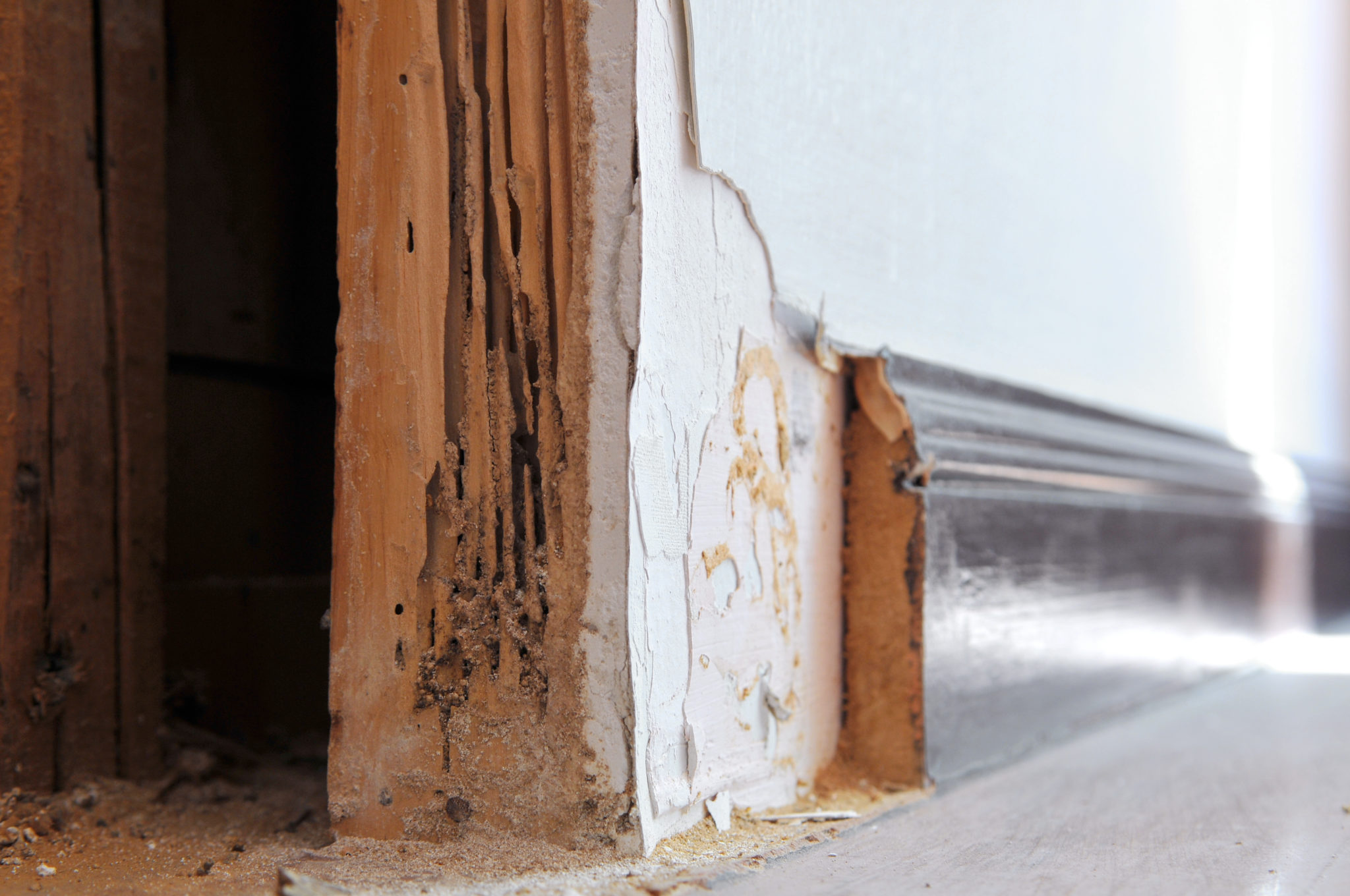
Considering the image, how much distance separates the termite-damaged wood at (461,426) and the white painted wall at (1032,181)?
6.1 inches

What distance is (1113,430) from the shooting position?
1.41 metres

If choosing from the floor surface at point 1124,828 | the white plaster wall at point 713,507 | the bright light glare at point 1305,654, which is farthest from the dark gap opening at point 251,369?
the bright light glare at point 1305,654

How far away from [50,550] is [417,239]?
1.49 feet

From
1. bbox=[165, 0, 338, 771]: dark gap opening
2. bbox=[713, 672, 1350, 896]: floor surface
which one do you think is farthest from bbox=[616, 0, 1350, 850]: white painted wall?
bbox=[165, 0, 338, 771]: dark gap opening

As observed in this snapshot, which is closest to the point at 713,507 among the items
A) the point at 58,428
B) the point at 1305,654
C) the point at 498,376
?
the point at 498,376

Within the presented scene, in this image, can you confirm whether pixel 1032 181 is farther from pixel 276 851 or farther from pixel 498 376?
pixel 276 851

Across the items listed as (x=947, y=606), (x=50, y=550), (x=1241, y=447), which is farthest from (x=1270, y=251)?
(x=50, y=550)

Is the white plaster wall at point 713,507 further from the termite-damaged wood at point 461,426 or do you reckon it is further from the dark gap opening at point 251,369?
the dark gap opening at point 251,369

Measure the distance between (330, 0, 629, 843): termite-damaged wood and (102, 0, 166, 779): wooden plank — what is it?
0.32 metres

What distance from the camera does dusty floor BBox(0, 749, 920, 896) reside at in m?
0.62

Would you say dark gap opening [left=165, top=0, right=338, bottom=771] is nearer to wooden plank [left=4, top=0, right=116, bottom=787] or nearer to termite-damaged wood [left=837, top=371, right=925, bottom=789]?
wooden plank [left=4, top=0, right=116, bottom=787]

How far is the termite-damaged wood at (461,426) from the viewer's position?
673 mm

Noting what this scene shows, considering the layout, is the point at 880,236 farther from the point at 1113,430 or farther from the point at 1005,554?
the point at 1113,430

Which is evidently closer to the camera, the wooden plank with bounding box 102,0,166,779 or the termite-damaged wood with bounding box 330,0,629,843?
the termite-damaged wood with bounding box 330,0,629,843
